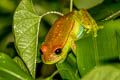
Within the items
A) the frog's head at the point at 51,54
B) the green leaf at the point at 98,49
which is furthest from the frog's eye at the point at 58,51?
the green leaf at the point at 98,49

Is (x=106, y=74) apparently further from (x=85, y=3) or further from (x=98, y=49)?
(x=85, y=3)

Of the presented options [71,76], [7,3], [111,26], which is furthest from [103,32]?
[7,3]

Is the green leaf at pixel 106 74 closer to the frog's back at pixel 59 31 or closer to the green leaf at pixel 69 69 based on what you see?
the green leaf at pixel 69 69

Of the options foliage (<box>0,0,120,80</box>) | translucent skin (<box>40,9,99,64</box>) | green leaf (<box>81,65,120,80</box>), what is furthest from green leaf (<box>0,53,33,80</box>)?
green leaf (<box>81,65,120,80</box>)

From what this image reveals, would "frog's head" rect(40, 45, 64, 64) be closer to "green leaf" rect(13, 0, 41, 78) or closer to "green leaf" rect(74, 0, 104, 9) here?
"green leaf" rect(13, 0, 41, 78)

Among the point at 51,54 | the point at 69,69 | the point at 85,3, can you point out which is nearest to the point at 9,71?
the point at 69,69

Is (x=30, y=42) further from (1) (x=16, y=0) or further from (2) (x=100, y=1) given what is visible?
(1) (x=16, y=0)
